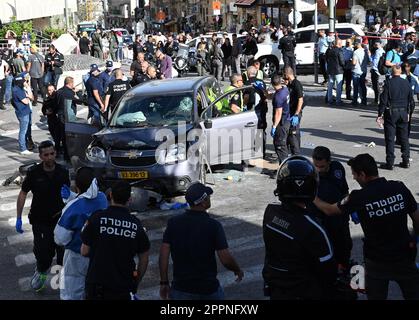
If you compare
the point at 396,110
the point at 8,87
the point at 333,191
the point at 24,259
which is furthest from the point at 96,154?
the point at 8,87

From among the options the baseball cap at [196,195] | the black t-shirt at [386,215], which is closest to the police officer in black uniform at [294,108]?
the black t-shirt at [386,215]

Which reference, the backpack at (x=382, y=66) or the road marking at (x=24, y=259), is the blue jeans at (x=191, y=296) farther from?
the backpack at (x=382, y=66)

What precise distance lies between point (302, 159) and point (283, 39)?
21.1m

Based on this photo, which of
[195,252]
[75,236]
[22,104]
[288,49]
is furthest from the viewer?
[288,49]

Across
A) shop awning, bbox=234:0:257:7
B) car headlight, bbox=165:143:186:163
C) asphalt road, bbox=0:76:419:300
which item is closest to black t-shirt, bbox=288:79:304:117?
asphalt road, bbox=0:76:419:300

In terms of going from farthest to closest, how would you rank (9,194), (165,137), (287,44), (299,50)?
1. (299,50)
2. (287,44)
3. (9,194)
4. (165,137)

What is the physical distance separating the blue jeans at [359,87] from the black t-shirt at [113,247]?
15424 millimetres

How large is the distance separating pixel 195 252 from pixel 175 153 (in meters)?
5.67

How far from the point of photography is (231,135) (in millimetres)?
12125

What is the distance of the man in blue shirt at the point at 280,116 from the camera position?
1218 cm

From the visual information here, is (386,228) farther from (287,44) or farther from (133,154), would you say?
(287,44)

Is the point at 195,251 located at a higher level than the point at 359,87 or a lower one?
higher

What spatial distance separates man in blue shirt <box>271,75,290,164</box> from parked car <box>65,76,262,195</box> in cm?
35
